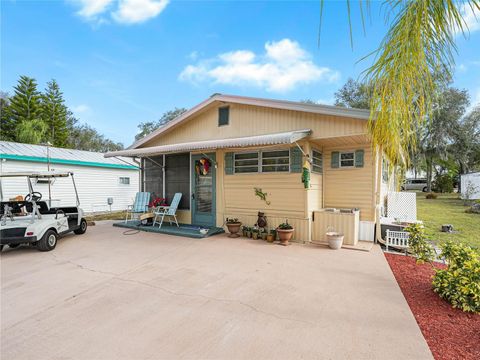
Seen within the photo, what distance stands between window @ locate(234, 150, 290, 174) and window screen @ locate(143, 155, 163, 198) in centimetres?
322

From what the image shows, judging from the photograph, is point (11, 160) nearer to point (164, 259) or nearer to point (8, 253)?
point (8, 253)

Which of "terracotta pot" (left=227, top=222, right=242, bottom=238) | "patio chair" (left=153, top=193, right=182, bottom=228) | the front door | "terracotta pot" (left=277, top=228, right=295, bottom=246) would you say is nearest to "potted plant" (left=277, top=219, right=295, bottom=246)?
"terracotta pot" (left=277, top=228, right=295, bottom=246)

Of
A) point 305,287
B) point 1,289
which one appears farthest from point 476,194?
point 1,289

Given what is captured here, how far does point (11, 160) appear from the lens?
980 cm

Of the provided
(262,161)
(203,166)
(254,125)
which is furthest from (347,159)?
(203,166)

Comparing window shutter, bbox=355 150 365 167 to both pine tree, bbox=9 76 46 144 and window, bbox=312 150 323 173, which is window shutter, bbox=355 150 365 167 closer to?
window, bbox=312 150 323 173

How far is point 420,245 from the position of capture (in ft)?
14.9

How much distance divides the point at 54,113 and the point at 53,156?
15.1m

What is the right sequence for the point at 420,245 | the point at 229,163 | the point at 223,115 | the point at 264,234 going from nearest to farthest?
the point at 420,245 < the point at 264,234 < the point at 229,163 < the point at 223,115

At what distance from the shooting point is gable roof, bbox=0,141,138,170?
10039 millimetres

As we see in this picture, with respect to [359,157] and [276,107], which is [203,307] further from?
[359,157]

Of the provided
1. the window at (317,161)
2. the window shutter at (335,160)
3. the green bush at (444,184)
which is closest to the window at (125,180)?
the window at (317,161)

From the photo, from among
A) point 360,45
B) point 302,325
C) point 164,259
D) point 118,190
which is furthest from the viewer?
point 118,190

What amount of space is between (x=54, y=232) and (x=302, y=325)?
5.76 m
